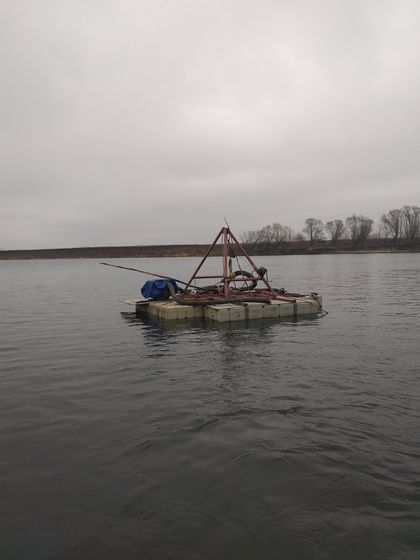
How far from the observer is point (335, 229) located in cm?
15350

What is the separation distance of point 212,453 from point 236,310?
11.7 metres

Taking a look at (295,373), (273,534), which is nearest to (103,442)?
(273,534)

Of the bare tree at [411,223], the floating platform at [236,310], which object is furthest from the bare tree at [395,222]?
the floating platform at [236,310]

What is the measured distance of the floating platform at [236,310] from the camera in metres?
17.8

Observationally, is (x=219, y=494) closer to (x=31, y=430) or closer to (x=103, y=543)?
(x=103, y=543)

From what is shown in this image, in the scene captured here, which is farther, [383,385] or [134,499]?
[383,385]

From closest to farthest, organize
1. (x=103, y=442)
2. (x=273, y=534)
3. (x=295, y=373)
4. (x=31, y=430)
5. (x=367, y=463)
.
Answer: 1. (x=273, y=534)
2. (x=367, y=463)
3. (x=103, y=442)
4. (x=31, y=430)
5. (x=295, y=373)

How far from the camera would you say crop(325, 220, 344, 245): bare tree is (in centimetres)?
15225

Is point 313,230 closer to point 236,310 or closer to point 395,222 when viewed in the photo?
point 395,222

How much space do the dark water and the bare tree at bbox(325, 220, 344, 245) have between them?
147m

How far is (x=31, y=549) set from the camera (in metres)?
4.22

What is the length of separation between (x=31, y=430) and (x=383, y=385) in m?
7.07

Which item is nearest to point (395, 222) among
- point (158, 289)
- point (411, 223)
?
point (411, 223)

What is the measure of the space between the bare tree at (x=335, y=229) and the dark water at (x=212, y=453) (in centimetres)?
14658
